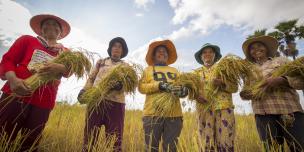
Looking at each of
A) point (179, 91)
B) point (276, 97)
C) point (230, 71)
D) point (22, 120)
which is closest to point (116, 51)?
point (179, 91)

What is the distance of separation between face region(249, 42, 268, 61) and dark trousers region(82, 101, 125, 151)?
6.28ft

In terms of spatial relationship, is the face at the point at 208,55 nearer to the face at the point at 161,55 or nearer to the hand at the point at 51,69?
the face at the point at 161,55

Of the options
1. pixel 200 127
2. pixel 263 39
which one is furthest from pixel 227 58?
pixel 200 127

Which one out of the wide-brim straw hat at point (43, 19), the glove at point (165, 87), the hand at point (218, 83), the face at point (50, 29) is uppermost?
the wide-brim straw hat at point (43, 19)

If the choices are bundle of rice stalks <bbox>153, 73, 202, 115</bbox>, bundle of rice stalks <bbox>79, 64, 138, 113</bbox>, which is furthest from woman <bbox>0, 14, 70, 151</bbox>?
bundle of rice stalks <bbox>153, 73, 202, 115</bbox>

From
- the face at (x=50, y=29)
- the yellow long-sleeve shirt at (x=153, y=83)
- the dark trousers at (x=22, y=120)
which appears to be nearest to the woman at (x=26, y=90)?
the dark trousers at (x=22, y=120)

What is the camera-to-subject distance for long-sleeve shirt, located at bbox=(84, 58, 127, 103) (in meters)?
2.71

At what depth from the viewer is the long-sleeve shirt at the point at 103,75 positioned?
8.89 feet

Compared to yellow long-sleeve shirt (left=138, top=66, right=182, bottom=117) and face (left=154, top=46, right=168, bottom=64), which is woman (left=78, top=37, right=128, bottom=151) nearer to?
yellow long-sleeve shirt (left=138, top=66, right=182, bottom=117)

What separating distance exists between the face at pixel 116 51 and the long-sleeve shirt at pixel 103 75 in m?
0.09

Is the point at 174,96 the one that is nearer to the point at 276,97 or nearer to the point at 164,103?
the point at 164,103

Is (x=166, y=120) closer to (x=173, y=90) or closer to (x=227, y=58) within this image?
(x=173, y=90)

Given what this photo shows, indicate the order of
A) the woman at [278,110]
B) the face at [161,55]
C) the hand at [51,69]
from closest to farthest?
1. the hand at [51,69]
2. the woman at [278,110]
3. the face at [161,55]

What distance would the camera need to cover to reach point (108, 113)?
104 inches
